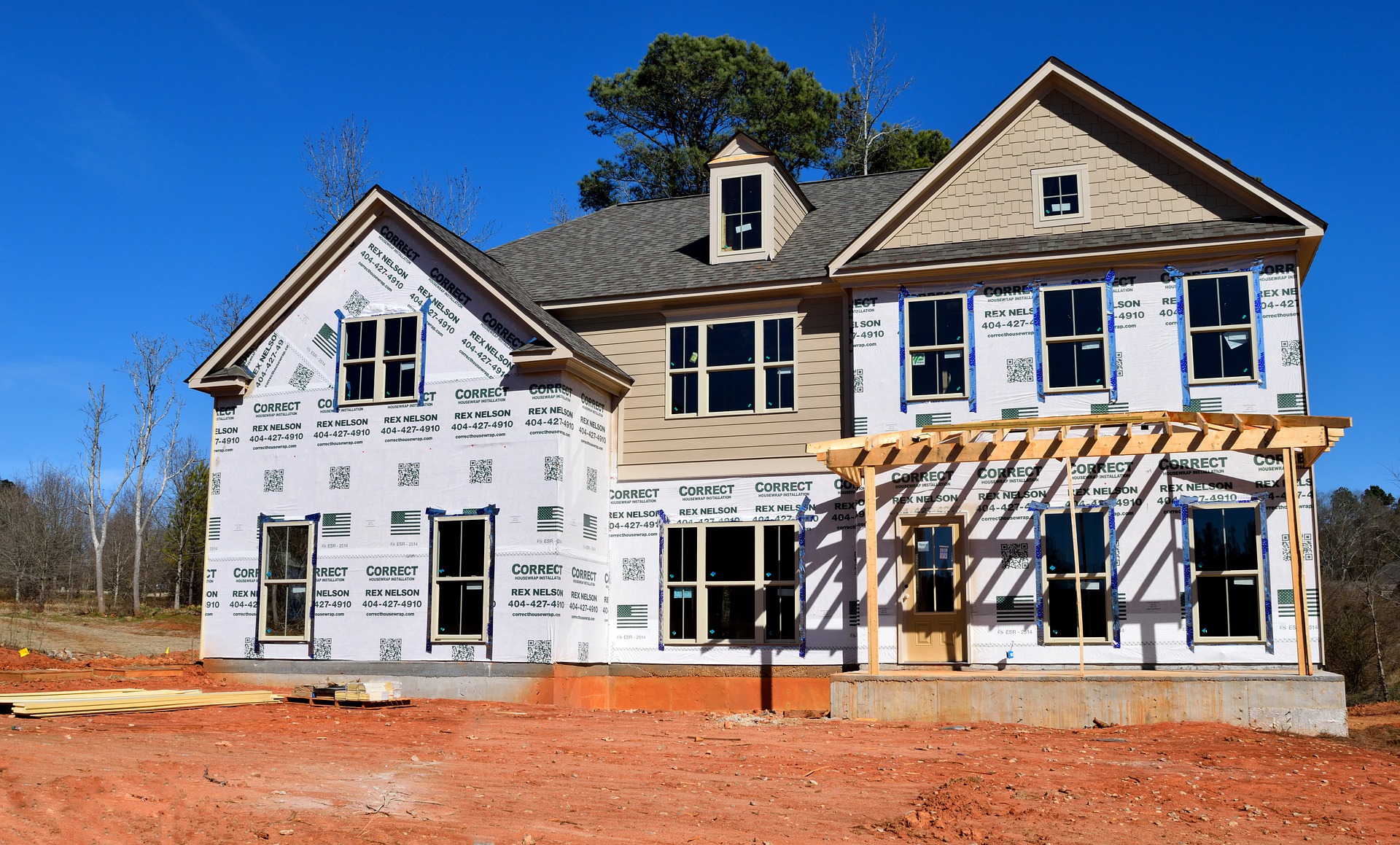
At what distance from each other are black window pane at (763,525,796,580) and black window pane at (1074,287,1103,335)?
515 cm

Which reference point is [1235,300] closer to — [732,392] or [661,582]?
[732,392]

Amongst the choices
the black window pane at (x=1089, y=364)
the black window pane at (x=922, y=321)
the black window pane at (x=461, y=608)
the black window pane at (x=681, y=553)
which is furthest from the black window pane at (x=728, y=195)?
the black window pane at (x=461, y=608)

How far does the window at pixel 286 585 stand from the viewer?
60.8 ft

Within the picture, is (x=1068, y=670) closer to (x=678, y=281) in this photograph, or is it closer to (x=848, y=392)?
(x=848, y=392)

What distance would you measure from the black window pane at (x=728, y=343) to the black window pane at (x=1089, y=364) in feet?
16.3

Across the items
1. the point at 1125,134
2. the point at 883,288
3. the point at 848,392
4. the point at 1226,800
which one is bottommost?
the point at 1226,800

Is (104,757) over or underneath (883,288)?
underneath

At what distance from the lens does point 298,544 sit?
61.6 ft

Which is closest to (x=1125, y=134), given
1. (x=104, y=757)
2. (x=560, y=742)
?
(x=560, y=742)

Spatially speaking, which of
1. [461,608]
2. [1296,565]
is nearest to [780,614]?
[461,608]

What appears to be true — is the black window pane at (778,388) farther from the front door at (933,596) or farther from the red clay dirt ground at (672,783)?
the red clay dirt ground at (672,783)

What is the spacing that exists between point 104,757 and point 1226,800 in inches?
379

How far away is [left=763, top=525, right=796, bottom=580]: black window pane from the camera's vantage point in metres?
17.8

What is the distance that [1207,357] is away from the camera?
16547 mm
